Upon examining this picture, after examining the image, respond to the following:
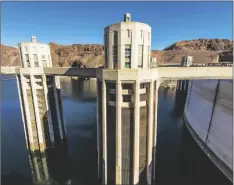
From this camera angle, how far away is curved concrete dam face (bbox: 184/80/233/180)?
28469mm

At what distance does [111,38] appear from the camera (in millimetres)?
20031

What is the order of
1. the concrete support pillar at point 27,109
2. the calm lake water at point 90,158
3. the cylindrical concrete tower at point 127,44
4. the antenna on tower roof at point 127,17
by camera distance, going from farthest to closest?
1. the concrete support pillar at point 27,109
2. the calm lake water at point 90,158
3. the antenna on tower roof at point 127,17
4. the cylindrical concrete tower at point 127,44

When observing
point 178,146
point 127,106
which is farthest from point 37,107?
point 178,146

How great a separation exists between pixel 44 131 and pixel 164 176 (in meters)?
25.1

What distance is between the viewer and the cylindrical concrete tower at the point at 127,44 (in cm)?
1917

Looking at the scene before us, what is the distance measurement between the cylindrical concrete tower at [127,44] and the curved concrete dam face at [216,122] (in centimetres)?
1817

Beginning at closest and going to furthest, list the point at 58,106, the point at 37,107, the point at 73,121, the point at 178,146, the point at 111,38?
the point at 111,38 < the point at 37,107 < the point at 58,106 < the point at 178,146 < the point at 73,121

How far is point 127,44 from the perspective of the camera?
19.5 m

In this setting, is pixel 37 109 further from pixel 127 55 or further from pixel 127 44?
pixel 127 44

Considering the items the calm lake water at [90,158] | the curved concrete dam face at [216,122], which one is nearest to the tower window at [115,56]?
the curved concrete dam face at [216,122]

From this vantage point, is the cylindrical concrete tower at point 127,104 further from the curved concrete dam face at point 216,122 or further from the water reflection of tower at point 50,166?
the curved concrete dam face at point 216,122

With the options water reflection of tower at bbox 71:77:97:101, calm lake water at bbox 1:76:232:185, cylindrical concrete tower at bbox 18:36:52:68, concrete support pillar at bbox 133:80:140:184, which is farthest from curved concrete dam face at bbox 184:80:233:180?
water reflection of tower at bbox 71:77:97:101

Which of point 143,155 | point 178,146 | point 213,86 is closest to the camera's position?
point 143,155

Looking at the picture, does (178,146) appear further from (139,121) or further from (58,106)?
(58,106)
